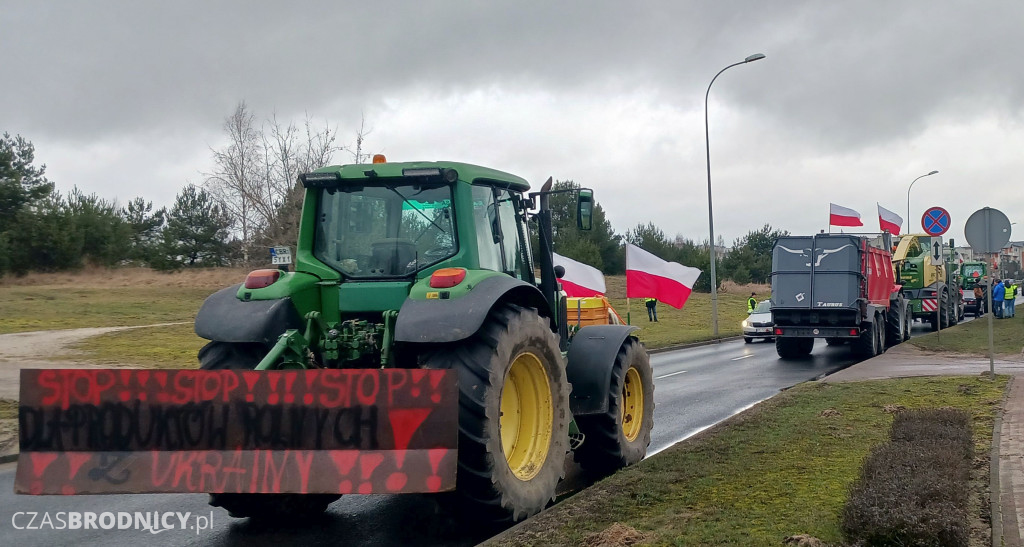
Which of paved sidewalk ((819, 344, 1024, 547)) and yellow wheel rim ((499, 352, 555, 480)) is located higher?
yellow wheel rim ((499, 352, 555, 480))

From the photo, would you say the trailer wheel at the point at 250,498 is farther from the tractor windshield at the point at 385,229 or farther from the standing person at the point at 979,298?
the standing person at the point at 979,298

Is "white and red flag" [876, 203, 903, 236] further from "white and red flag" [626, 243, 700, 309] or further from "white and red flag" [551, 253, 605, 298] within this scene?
"white and red flag" [551, 253, 605, 298]

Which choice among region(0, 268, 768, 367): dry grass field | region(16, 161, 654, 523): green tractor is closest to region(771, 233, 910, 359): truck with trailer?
region(0, 268, 768, 367): dry grass field

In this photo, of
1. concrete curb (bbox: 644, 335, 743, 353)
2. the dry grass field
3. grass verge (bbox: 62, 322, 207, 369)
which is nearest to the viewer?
grass verge (bbox: 62, 322, 207, 369)

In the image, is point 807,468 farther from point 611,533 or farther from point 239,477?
point 239,477

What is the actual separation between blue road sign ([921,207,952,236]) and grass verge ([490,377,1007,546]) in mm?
9117

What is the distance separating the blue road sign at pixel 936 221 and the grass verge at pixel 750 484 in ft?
29.9

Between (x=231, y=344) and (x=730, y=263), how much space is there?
6702cm

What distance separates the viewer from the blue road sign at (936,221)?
19328mm

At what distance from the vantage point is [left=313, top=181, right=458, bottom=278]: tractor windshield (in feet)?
21.5

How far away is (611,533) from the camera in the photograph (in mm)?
5441

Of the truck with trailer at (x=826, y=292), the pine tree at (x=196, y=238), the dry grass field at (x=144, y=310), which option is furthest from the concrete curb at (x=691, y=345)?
the pine tree at (x=196, y=238)

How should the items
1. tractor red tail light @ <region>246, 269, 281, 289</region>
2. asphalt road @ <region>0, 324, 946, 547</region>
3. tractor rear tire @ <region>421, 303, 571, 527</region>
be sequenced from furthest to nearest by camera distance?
tractor red tail light @ <region>246, 269, 281, 289</region>, asphalt road @ <region>0, 324, 946, 547</region>, tractor rear tire @ <region>421, 303, 571, 527</region>

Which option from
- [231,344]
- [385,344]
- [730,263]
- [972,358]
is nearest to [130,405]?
[231,344]
